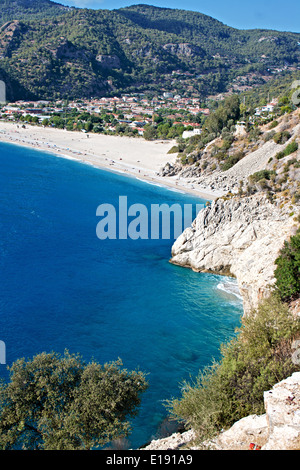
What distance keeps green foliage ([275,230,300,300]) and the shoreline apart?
95.6 feet

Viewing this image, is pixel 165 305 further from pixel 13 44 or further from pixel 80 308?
pixel 13 44

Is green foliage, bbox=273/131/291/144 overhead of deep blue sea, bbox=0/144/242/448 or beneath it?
overhead

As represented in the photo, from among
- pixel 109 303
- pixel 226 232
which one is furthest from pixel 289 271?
pixel 226 232

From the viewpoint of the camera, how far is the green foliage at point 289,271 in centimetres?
1767

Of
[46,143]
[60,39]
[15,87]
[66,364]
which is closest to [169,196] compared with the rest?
[66,364]

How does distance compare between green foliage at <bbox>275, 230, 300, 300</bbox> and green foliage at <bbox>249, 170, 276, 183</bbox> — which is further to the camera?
green foliage at <bbox>249, 170, 276, 183</bbox>

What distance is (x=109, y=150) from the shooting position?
7688 cm

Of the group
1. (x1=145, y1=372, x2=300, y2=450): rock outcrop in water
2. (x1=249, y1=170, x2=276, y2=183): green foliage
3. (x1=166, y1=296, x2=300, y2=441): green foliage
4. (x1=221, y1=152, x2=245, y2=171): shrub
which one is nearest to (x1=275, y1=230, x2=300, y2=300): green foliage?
(x1=166, y1=296, x2=300, y2=441): green foliage

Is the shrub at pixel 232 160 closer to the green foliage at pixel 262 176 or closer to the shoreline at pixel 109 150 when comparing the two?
the shoreline at pixel 109 150

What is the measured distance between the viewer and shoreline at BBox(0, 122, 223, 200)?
57.5 meters

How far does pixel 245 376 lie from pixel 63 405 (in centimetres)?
590

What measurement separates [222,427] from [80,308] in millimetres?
14229

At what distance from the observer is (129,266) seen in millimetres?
30688

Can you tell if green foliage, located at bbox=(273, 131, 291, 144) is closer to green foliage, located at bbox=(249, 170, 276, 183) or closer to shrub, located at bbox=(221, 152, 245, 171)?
shrub, located at bbox=(221, 152, 245, 171)
